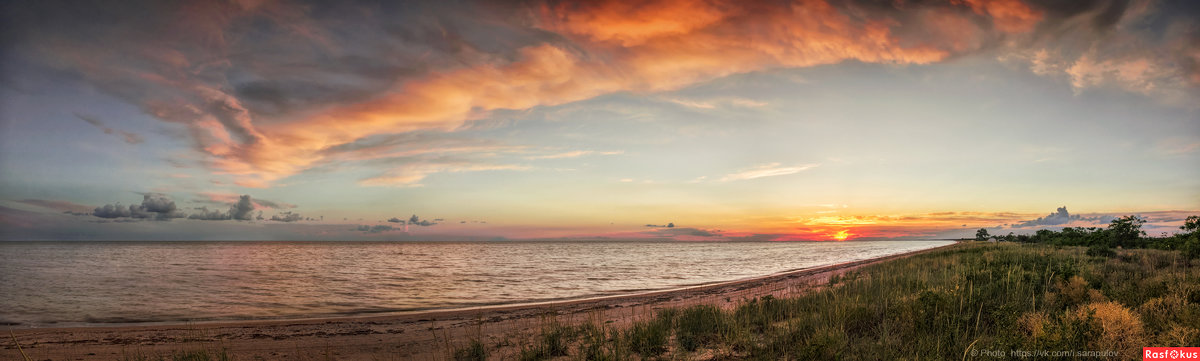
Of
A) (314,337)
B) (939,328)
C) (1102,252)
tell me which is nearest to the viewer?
(939,328)

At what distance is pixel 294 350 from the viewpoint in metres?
11.9

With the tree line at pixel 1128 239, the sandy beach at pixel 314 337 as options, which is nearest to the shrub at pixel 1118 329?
the sandy beach at pixel 314 337

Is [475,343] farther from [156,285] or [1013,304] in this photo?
[156,285]

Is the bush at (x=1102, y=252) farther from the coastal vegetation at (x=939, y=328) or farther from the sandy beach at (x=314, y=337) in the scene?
the sandy beach at (x=314, y=337)

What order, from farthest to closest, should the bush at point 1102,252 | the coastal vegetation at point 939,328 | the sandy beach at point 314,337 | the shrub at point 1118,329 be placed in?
the bush at point 1102,252 < the sandy beach at point 314,337 < the coastal vegetation at point 939,328 < the shrub at point 1118,329

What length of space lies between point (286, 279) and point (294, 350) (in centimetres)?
2405

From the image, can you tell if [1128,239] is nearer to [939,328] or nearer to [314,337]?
[939,328]

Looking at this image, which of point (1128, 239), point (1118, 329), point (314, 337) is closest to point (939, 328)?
point (1118, 329)

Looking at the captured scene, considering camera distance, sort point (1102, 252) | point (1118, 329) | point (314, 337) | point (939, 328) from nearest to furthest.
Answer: point (1118, 329) → point (939, 328) → point (314, 337) → point (1102, 252)

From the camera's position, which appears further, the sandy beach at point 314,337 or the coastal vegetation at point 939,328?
the sandy beach at point 314,337

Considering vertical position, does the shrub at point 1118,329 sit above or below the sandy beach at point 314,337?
above

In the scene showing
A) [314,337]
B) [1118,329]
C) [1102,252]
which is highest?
[1118,329]

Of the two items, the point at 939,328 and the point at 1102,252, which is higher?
the point at 939,328

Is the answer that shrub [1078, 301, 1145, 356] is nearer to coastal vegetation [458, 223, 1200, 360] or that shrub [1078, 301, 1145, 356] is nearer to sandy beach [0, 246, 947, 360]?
coastal vegetation [458, 223, 1200, 360]
